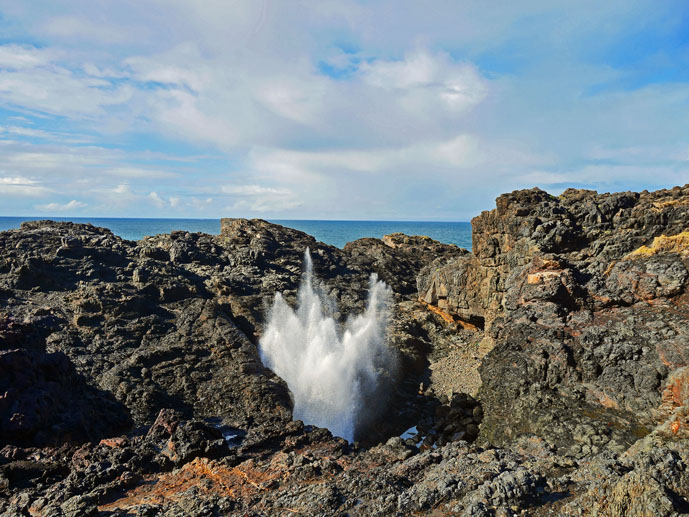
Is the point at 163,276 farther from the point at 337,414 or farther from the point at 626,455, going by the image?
the point at 626,455

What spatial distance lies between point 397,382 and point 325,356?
5578 mm

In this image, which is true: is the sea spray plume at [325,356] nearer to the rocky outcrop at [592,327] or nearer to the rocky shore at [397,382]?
the rocky shore at [397,382]

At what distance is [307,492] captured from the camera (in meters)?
12.1

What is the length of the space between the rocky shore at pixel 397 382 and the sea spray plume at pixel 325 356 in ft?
4.84

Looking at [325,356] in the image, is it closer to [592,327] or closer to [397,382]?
[397,382]

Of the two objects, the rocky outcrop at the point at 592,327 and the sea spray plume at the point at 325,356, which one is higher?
the rocky outcrop at the point at 592,327

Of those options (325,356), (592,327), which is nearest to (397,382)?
(325,356)

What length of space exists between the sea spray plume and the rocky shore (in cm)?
148

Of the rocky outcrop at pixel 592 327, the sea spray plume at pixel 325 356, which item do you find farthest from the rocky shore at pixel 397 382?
the sea spray plume at pixel 325 356

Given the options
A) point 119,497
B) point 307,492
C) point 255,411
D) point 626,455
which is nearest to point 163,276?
point 255,411

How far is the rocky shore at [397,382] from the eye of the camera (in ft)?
38.8

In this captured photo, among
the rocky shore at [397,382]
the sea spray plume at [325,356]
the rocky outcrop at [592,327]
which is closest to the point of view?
the rocky shore at [397,382]

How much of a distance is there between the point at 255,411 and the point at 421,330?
18094mm

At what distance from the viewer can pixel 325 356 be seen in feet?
104
